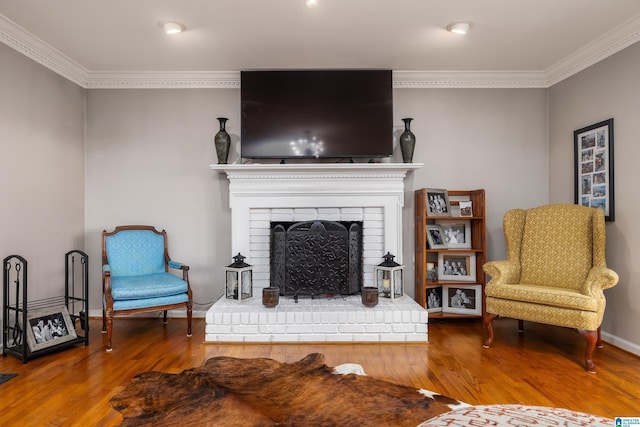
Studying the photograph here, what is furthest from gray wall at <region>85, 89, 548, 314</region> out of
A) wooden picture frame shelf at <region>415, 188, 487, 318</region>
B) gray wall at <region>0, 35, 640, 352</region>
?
wooden picture frame shelf at <region>415, 188, 487, 318</region>

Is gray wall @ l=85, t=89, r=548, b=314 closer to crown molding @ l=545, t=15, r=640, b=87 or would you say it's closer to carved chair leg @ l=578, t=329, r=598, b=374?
crown molding @ l=545, t=15, r=640, b=87

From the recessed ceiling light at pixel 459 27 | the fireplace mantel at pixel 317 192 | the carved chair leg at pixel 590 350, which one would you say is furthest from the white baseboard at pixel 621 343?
the recessed ceiling light at pixel 459 27

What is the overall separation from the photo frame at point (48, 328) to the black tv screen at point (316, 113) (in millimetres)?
2041

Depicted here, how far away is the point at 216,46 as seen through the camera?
3471 millimetres

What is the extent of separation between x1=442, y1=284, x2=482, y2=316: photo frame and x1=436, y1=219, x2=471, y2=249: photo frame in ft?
1.34

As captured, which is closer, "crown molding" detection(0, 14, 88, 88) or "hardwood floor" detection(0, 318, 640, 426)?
"hardwood floor" detection(0, 318, 640, 426)

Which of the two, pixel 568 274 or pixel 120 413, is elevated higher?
pixel 568 274

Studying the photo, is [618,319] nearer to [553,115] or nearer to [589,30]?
[553,115]

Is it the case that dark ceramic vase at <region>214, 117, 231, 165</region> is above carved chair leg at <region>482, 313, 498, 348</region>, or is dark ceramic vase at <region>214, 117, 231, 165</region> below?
above

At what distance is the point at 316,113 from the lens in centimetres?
392

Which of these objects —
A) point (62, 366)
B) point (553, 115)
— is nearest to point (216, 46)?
point (62, 366)

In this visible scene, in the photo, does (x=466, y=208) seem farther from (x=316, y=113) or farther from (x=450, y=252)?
(x=316, y=113)

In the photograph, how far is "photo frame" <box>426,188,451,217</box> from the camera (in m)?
3.90

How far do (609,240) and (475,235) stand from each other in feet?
3.55
